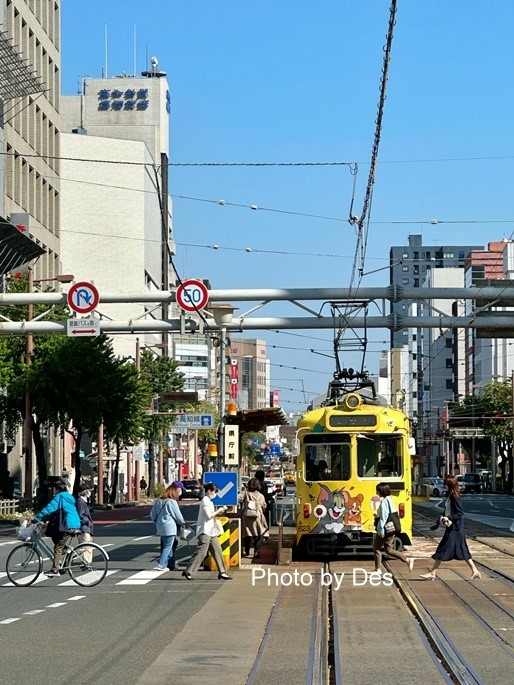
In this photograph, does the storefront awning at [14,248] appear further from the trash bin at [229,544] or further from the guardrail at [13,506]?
the trash bin at [229,544]

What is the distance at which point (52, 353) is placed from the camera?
5722cm

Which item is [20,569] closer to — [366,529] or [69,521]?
[69,521]

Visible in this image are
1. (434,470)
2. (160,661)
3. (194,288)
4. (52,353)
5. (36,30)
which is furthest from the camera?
(434,470)

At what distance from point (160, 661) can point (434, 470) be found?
575 feet

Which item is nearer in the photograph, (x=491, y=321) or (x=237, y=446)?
(x=237, y=446)

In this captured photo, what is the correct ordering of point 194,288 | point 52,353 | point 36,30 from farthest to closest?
point 36,30 < point 52,353 < point 194,288

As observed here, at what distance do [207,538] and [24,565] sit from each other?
122 inches

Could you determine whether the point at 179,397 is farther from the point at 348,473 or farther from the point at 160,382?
the point at 160,382

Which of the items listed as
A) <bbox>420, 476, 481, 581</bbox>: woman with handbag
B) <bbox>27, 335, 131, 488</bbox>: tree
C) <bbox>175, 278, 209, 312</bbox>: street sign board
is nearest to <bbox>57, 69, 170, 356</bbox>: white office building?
<bbox>27, 335, 131, 488</bbox>: tree

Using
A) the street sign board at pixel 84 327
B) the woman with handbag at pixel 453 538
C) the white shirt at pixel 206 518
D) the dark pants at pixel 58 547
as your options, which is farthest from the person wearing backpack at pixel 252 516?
the street sign board at pixel 84 327

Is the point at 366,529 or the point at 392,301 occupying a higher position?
the point at 392,301

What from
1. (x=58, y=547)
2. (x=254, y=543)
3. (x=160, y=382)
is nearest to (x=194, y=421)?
(x=254, y=543)

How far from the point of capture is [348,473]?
91.5ft

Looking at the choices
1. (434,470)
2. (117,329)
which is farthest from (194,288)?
(434,470)
